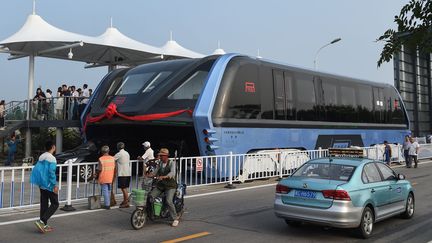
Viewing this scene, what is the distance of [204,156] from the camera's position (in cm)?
1343

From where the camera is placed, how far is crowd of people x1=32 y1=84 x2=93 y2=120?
2091 centimetres

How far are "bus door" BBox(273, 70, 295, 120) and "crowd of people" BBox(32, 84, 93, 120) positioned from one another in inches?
362

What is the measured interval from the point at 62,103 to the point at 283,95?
36.1 feet

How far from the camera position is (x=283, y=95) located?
52.5ft

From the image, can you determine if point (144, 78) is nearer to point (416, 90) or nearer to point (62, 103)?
point (62, 103)

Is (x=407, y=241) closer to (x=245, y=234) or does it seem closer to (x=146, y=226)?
(x=245, y=234)

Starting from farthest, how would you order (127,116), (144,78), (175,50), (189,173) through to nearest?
(175,50), (144,78), (127,116), (189,173)

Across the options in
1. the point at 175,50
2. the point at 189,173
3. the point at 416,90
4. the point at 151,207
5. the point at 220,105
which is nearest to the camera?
the point at 151,207

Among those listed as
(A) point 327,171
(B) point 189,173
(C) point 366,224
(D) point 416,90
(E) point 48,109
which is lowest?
(C) point 366,224

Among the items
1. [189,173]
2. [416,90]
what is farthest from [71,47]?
[416,90]

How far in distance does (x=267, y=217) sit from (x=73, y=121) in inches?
552

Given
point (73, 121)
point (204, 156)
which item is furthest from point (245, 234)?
point (73, 121)

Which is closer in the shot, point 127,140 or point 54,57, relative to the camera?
point 127,140

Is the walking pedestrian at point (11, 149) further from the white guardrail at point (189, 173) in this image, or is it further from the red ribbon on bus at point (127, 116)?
the red ribbon on bus at point (127, 116)
